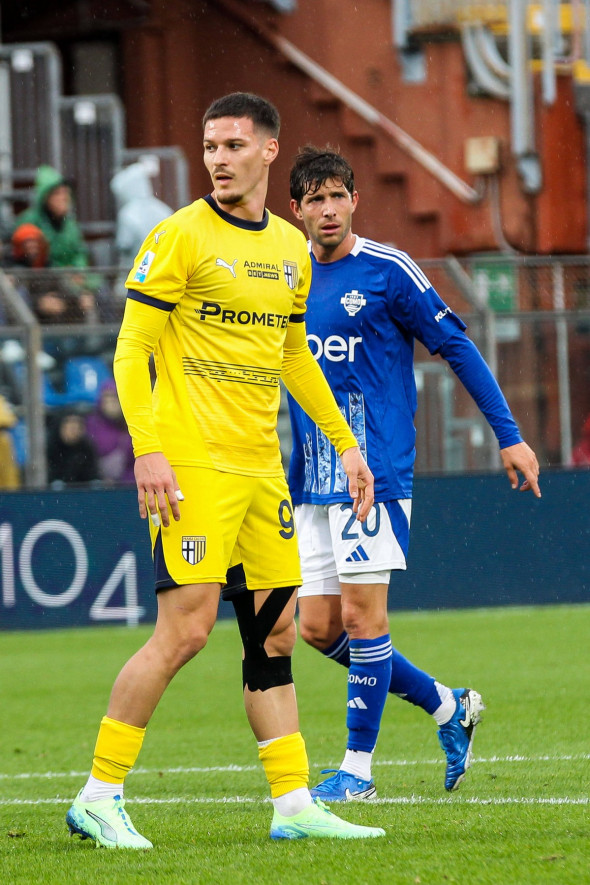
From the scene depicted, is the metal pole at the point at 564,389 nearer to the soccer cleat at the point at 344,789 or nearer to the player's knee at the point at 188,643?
the soccer cleat at the point at 344,789

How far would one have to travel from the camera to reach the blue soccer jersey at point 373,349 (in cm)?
559

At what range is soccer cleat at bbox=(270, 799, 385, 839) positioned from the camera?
429cm

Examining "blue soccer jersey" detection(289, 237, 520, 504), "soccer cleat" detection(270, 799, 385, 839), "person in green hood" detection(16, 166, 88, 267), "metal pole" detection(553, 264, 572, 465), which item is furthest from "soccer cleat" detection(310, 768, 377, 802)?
"person in green hood" detection(16, 166, 88, 267)

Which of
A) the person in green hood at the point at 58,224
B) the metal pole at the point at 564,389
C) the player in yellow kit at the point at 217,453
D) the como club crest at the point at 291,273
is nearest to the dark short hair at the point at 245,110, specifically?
the player in yellow kit at the point at 217,453

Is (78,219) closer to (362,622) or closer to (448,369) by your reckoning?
(448,369)

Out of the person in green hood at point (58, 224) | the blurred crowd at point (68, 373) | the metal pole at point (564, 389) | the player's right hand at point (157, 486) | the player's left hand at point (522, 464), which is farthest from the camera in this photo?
the person in green hood at point (58, 224)

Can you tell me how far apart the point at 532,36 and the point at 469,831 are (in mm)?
17955

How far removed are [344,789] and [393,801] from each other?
0.25m

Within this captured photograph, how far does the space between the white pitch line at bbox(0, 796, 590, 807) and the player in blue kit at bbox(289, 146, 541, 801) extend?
0.28 metres

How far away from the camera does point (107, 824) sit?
13.9 feet

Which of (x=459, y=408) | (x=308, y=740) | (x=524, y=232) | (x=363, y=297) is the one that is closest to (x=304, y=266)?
(x=363, y=297)

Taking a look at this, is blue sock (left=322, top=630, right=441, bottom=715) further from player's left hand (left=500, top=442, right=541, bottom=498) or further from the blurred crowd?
the blurred crowd

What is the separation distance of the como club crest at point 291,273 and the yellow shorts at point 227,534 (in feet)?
1.94

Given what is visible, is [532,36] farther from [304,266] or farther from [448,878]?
[448,878]
